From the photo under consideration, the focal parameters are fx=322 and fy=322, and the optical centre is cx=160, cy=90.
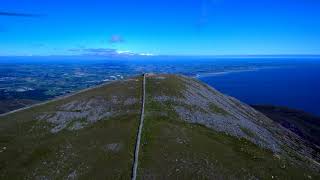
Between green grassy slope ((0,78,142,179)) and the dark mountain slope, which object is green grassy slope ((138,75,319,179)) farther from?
the dark mountain slope

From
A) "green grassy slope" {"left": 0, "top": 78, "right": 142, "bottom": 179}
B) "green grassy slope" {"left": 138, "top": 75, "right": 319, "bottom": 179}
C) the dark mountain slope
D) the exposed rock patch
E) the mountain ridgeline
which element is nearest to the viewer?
"green grassy slope" {"left": 138, "top": 75, "right": 319, "bottom": 179}

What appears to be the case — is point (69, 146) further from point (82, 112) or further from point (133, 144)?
point (82, 112)

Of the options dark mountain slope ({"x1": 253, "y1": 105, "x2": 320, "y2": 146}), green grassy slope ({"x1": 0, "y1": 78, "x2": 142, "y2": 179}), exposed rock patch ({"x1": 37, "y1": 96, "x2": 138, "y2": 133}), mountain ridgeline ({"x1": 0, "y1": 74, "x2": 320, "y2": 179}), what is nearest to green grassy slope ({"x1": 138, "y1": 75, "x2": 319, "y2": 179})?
mountain ridgeline ({"x1": 0, "y1": 74, "x2": 320, "y2": 179})

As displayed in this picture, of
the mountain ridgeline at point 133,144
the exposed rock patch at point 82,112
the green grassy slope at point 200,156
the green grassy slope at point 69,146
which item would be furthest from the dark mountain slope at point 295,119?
the green grassy slope at point 69,146

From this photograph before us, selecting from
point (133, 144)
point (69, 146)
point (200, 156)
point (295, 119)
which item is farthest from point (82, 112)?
point (295, 119)

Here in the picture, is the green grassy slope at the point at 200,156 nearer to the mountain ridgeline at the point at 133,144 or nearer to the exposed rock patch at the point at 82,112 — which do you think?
the mountain ridgeline at the point at 133,144

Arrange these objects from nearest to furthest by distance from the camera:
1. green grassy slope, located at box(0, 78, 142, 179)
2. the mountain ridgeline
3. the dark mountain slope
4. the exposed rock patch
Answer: the mountain ridgeline
green grassy slope, located at box(0, 78, 142, 179)
the exposed rock patch
the dark mountain slope
